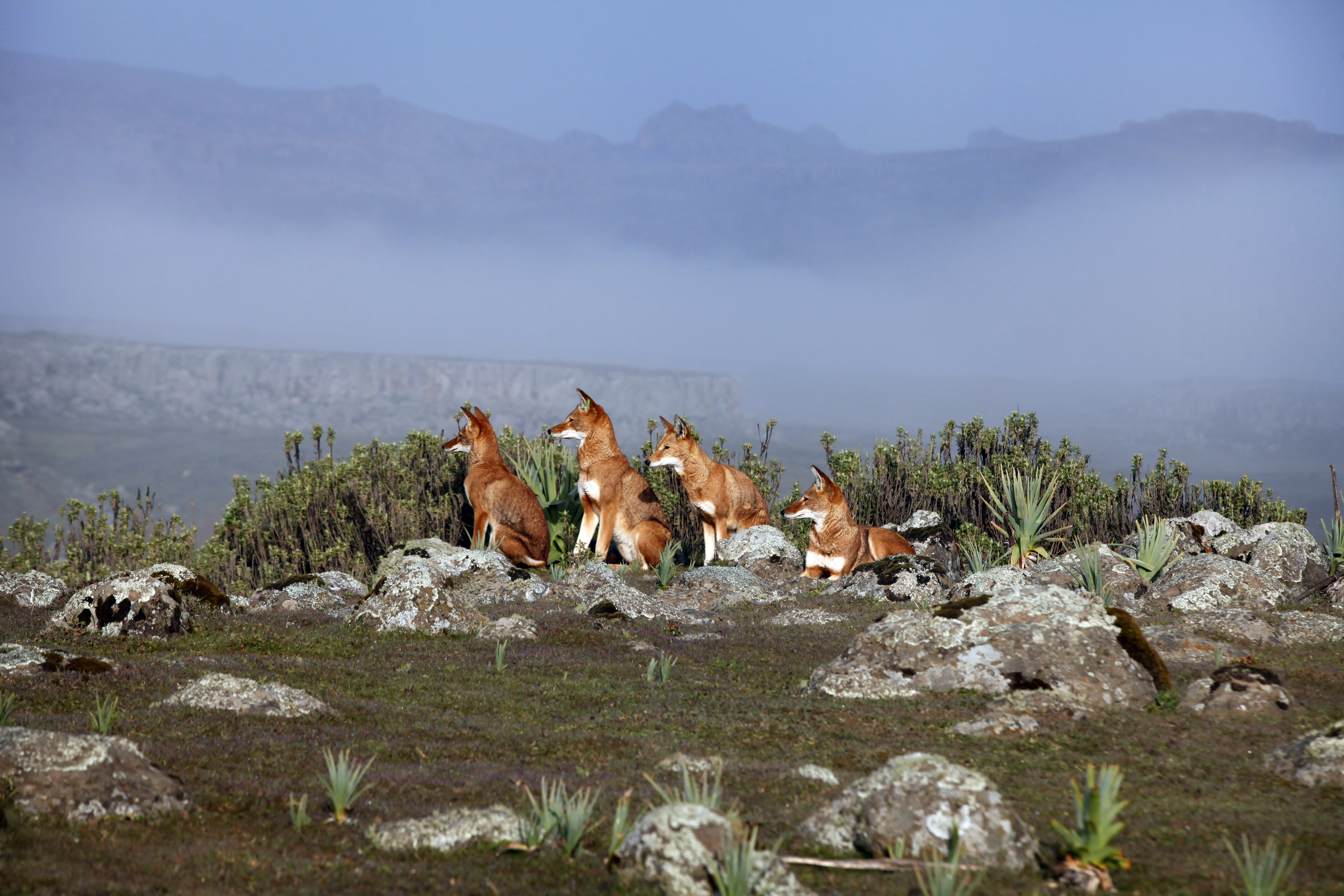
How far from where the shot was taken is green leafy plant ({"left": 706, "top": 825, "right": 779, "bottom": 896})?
3.74 metres

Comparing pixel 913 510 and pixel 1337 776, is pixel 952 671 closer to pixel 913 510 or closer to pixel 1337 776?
pixel 1337 776

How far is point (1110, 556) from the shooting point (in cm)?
1302

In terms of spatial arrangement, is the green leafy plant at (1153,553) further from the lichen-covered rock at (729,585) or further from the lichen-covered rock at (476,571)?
the lichen-covered rock at (476,571)

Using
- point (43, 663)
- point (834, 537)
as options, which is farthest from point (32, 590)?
point (834, 537)

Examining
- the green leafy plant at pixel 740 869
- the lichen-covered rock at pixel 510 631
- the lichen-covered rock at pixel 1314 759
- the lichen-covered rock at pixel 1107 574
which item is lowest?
the lichen-covered rock at pixel 510 631

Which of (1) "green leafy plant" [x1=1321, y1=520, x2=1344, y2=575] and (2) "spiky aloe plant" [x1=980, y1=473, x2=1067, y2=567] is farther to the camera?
(2) "spiky aloe plant" [x1=980, y1=473, x2=1067, y2=567]

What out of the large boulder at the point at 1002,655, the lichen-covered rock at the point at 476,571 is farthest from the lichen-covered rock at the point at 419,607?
the large boulder at the point at 1002,655

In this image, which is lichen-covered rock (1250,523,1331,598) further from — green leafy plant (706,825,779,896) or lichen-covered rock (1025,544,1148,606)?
green leafy plant (706,825,779,896)

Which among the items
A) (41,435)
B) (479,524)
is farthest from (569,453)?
(41,435)

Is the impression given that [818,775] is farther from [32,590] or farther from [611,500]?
[32,590]

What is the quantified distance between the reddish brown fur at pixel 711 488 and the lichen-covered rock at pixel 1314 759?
9.92 metres

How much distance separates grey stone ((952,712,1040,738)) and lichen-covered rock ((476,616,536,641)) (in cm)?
456

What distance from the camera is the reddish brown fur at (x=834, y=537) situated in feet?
45.8

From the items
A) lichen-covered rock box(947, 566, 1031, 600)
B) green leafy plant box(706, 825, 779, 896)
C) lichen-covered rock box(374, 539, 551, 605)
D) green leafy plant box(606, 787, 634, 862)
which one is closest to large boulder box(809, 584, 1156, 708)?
lichen-covered rock box(947, 566, 1031, 600)
